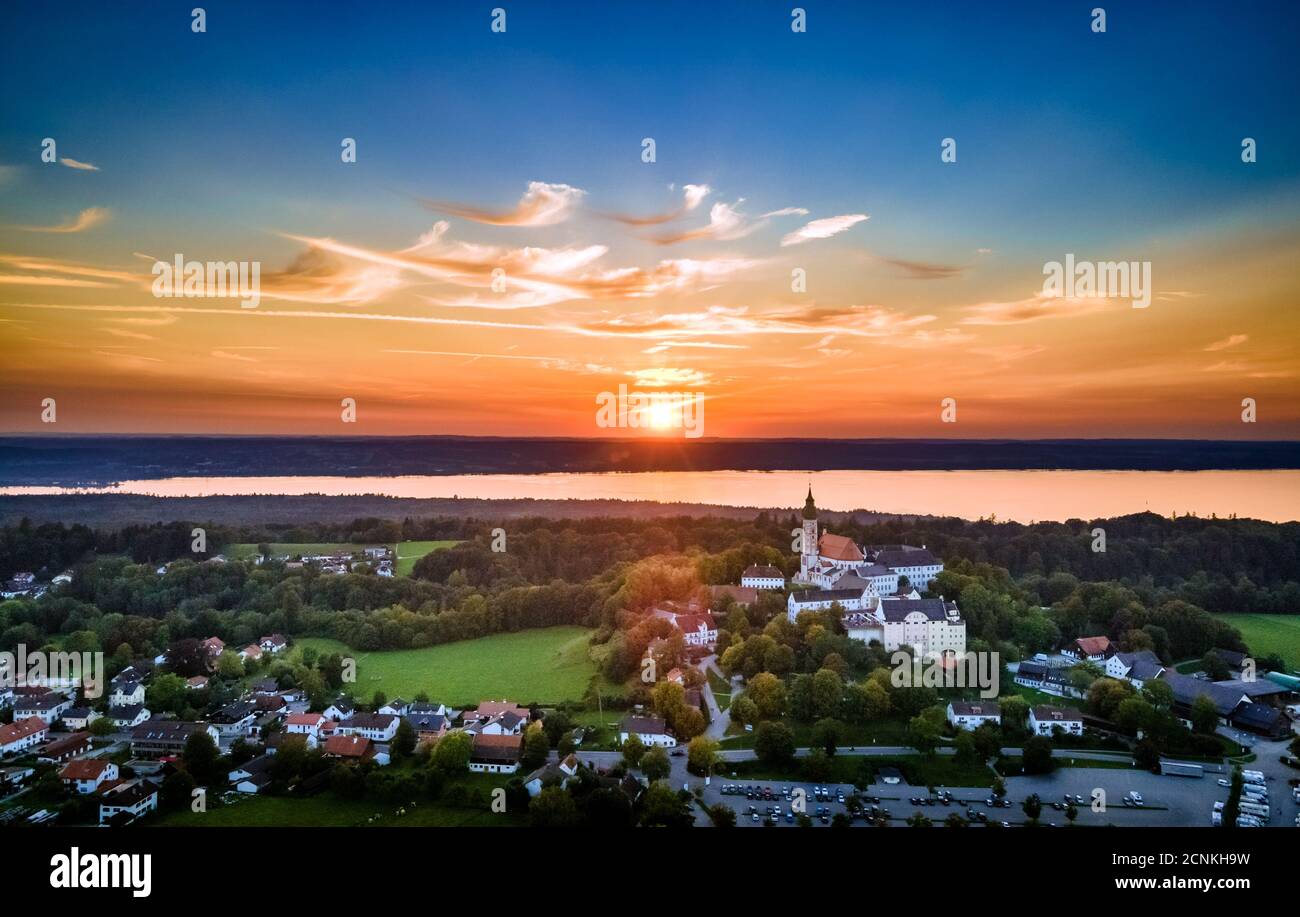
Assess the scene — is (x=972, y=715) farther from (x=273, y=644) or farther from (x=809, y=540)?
(x=273, y=644)

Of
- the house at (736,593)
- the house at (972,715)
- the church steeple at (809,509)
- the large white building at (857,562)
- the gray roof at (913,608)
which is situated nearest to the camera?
the house at (972,715)

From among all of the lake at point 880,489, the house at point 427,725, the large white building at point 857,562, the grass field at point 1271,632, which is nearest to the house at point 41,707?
the house at point 427,725

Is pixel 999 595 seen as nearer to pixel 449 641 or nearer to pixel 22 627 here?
pixel 449 641

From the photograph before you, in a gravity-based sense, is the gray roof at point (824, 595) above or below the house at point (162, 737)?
above

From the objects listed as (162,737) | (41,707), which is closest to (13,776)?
(162,737)

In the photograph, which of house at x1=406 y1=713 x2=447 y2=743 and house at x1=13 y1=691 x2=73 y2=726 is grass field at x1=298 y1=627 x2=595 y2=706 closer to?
house at x1=406 y1=713 x2=447 y2=743

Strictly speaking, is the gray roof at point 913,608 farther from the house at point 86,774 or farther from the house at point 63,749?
the house at point 63,749
